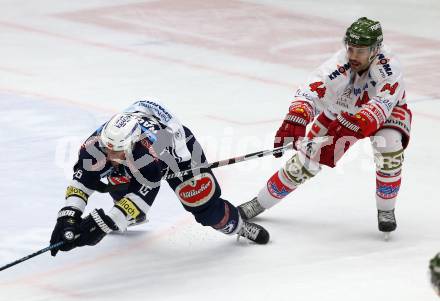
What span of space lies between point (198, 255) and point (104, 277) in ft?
1.83

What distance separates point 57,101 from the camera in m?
8.68

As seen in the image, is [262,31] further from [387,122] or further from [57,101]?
[387,122]

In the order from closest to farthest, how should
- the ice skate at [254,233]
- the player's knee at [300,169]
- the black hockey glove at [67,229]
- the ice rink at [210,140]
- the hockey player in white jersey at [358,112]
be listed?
1. the black hockey glove at [67,229]
2. the ice rink at [210,140]
3. the hockey player in white jersey at [358,112]
4. the ice skate at [254,233]
5. the player's knee at [300,169]

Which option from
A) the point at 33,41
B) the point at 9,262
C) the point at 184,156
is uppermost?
the point at 184,156

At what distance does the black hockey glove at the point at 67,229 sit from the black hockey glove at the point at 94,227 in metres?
0.03

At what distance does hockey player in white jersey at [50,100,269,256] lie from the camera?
5250mm

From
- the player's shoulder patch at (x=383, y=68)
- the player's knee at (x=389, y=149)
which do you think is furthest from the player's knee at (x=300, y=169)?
the player's shoulder patch at (x=383, y=68)

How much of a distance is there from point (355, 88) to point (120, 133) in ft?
4.44

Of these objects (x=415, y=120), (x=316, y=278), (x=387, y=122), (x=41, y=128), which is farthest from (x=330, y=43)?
(x=316, y=278)

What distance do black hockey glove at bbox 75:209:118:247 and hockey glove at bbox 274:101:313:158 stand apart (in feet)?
3.62

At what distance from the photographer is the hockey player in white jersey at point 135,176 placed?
5.25 metres

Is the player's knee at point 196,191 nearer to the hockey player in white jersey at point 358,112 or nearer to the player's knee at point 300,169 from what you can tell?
the hockey player in white jersey at point 358,112

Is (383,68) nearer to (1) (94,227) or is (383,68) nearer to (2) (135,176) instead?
→ (2) (135,176)

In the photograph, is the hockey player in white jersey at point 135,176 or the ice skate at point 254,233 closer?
the hockey player in white jersey at point 135,176
